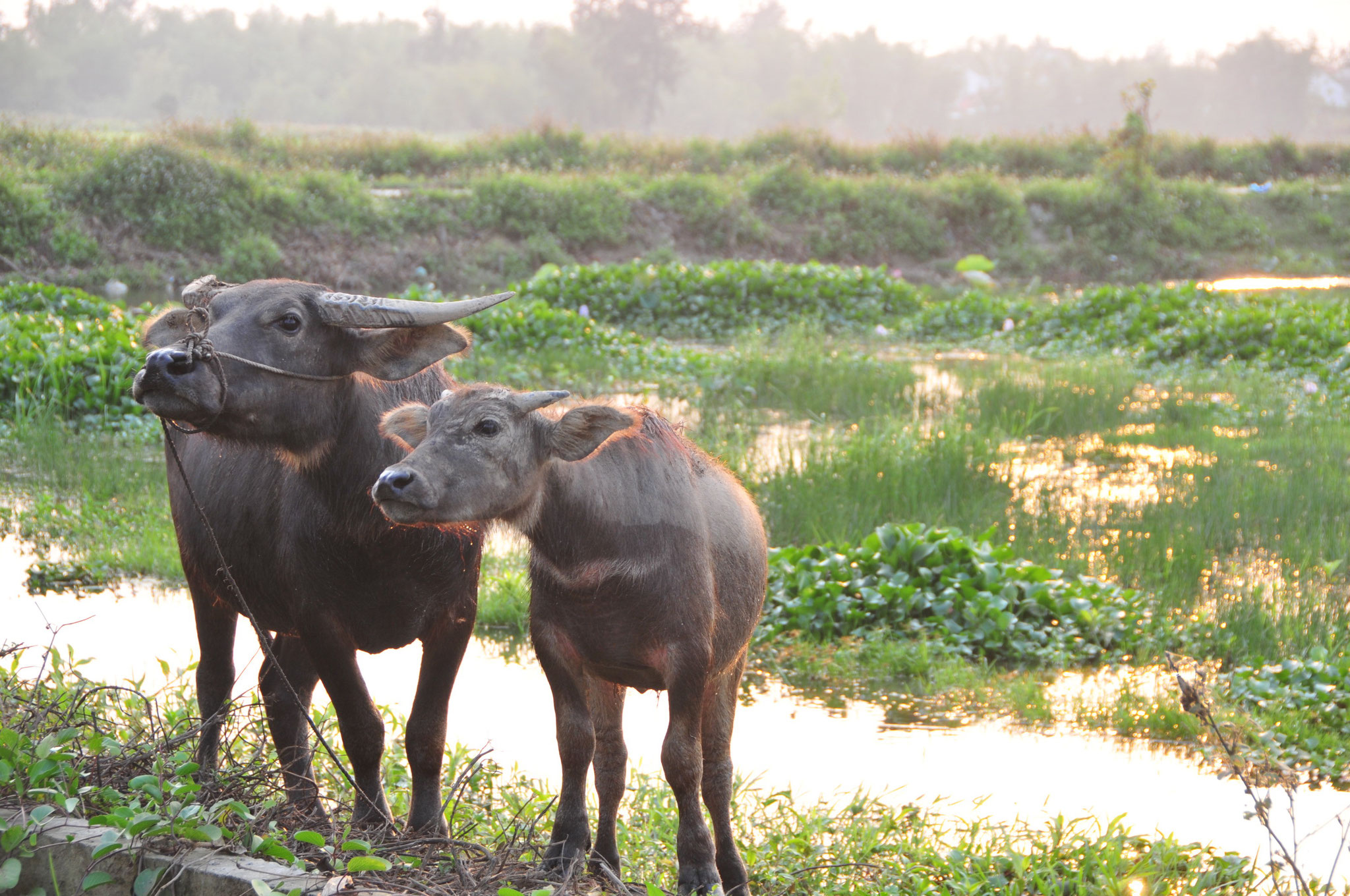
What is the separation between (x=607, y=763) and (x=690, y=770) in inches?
14.3

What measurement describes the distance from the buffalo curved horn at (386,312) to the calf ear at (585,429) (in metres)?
0.37

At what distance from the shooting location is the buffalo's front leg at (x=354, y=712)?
3.17 m

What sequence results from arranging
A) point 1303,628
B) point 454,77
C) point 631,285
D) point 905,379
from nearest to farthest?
point 1303,628 → point 905,379 → point 631,285 → point 454,77

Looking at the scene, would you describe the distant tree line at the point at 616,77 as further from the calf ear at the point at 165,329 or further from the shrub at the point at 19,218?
the calf ear at the point at 165,329

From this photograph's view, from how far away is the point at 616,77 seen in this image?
195ft

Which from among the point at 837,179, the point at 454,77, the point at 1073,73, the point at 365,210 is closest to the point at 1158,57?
the point at 1073,73

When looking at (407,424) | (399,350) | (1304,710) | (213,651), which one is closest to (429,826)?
(213,651)

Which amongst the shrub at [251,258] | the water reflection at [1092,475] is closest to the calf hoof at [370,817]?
the water reflection at [1092,475]

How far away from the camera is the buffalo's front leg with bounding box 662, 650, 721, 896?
2.88m

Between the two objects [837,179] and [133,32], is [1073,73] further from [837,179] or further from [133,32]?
[837,179]

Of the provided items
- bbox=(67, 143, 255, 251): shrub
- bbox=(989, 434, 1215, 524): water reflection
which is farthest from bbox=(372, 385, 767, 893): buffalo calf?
bbox=(67, 143, 255, 251): shrub

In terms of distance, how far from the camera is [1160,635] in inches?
214

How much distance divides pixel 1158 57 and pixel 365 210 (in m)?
85.2

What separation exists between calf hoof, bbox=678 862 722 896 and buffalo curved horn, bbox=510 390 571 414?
120 cm
